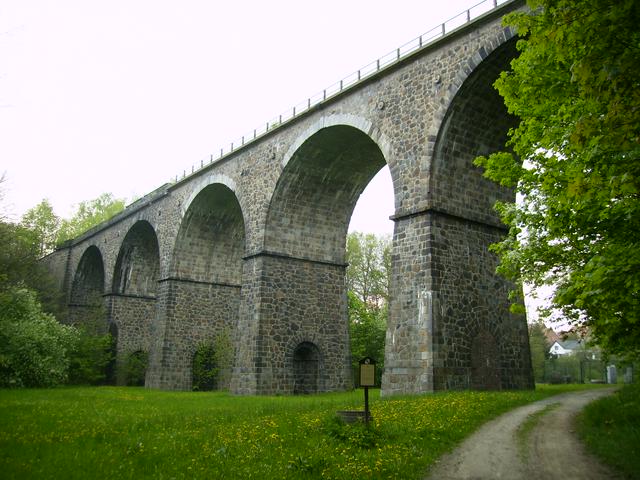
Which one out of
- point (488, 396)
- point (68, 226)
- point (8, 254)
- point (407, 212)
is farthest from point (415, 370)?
point (68, 226)

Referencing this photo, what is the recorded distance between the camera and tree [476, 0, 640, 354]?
511 cm

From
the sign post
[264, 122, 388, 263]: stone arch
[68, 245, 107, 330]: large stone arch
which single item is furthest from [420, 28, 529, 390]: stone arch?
[68, 245, 107, 330]: large stone arch

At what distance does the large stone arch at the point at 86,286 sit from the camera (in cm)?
4297

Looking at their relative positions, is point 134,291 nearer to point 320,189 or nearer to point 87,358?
point 87,358

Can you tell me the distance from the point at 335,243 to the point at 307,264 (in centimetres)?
172

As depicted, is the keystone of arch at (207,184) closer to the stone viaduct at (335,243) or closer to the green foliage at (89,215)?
the stone viaduct at (335,243)

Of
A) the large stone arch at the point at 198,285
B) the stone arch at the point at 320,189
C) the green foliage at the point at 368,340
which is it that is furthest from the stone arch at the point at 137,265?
the stone arch at the point at 320,189

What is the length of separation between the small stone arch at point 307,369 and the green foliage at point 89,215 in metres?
39.0

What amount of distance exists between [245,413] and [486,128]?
1072 centimetres

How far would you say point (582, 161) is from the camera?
7.82m

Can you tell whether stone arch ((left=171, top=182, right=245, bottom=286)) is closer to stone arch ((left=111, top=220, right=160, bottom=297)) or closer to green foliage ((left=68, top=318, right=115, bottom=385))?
green foliage ((left=68, top=318, right=115, bottom=385))

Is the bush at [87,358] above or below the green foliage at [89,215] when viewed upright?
below

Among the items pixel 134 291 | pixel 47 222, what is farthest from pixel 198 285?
pixel 47 222

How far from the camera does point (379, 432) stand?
30.1ft
